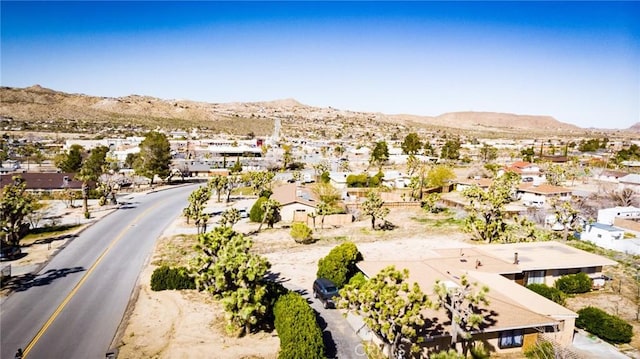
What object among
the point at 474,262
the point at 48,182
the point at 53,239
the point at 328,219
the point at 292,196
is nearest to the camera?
the point at 474,262

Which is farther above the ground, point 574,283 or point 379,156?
point 379,156

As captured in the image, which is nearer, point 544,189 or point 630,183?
point 544,189

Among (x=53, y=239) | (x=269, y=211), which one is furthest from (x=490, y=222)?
(x=53, y=239)

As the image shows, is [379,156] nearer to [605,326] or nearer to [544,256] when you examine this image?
[544,256]

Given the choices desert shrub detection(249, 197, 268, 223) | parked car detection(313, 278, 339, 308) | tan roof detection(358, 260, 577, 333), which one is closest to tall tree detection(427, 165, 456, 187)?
desert shrub detection(249, 197, 268, 223)

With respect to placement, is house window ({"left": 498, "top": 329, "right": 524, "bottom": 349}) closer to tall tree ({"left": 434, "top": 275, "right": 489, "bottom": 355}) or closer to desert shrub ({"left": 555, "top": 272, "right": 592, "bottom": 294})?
tall tree ({"left": 434, "top": 275, "right": 489, "bottom": 355})

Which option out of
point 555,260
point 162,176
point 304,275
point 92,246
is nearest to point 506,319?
point 555,260

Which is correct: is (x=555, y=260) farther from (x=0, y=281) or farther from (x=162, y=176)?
(x=162, y=176)
